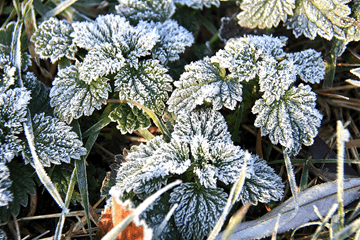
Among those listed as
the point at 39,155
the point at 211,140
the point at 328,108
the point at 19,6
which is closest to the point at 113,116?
the point at 39,155

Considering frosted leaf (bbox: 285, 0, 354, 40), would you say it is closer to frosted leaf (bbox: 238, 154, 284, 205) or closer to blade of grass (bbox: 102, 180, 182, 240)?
frosted leaf (bbox: 238, 154, 284, 205)

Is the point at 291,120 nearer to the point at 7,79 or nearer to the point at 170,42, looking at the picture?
the point at 170,42

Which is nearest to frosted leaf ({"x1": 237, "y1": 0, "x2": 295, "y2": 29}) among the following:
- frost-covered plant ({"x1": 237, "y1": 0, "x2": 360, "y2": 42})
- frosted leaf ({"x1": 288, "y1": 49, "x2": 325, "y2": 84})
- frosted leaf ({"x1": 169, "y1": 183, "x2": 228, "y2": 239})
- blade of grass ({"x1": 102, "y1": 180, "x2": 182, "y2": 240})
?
frost-covered plant ({"x1": 237, "y1": 0, "x2": 360, "y2": 42})

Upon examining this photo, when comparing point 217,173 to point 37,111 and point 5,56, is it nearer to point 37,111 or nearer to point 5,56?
point 37,111

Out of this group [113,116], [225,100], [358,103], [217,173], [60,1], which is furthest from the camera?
[60,1]

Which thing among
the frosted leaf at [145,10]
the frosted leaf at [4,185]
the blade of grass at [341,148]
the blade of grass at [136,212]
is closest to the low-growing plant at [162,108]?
the frosted leaf at [4,185]

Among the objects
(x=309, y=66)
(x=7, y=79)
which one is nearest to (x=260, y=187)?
(x=309, y=66)

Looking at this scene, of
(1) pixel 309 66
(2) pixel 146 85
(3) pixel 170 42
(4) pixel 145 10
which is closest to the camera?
(2) pixel 146 85
